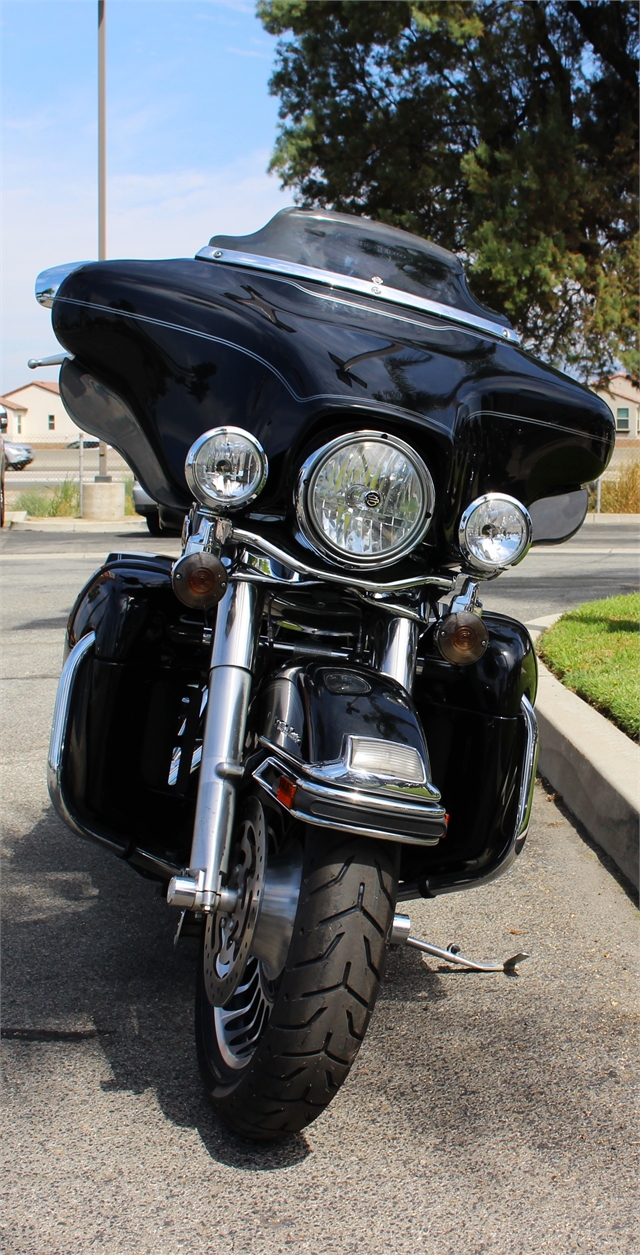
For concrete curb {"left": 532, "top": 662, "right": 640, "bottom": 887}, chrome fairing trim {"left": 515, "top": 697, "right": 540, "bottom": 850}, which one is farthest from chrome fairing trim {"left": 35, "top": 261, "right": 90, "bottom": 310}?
concrete curb {"left": 532, "top": 662, "right": 640, "bottom": 887}

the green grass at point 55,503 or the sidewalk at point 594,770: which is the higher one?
the green grass at point 55,503

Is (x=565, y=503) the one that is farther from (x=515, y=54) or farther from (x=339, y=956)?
(x=515, y=54)

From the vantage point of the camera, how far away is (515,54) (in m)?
26.6

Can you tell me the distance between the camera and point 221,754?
7.54 feet

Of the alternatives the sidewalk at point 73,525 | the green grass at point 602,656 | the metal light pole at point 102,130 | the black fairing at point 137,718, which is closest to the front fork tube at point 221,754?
the black fairing at point 137,718

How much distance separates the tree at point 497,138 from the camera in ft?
84.1

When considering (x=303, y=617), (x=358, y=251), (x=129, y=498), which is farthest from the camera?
(x=129, y=498)

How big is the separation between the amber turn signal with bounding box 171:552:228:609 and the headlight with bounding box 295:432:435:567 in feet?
0.67

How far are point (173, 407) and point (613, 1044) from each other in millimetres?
1809

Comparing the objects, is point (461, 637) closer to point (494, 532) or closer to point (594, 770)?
point (494, 532)

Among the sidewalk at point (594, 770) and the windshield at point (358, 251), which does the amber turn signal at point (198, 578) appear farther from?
the sidewalk at point (594, 770)

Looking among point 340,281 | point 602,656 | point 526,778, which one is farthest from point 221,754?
point 602,656

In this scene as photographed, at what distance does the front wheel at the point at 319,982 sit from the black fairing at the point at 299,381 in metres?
0.81

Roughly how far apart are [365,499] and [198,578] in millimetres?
382
